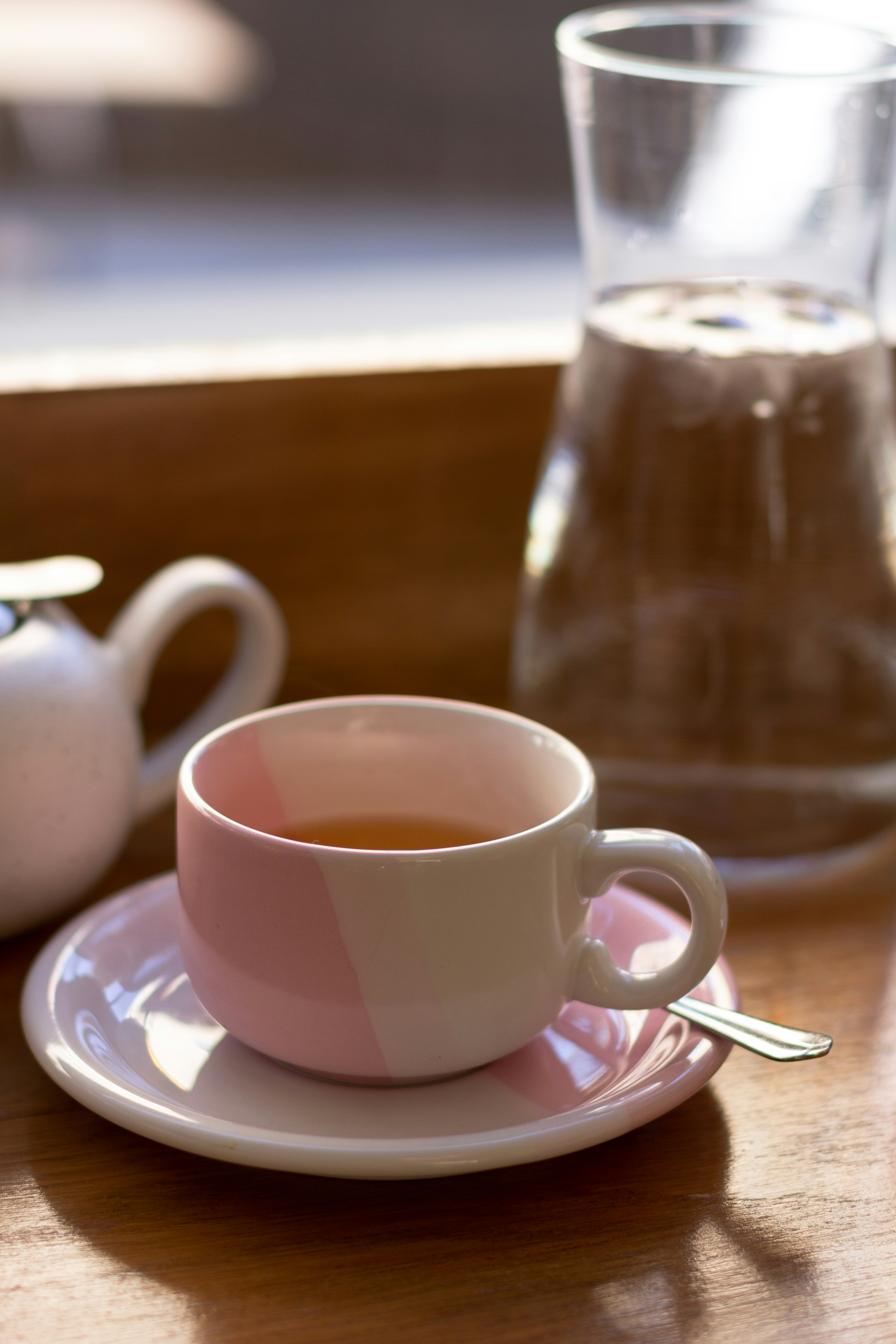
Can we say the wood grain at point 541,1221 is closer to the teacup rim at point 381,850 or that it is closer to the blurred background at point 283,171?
the teacup rim at point 381,850

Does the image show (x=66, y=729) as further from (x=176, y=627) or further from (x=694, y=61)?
(x=694, y=61)

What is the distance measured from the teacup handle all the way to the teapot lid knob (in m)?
0.17

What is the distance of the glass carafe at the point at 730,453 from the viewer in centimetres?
41

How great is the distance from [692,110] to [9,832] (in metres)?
0.28

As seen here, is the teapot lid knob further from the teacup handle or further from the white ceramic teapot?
the teacup handle

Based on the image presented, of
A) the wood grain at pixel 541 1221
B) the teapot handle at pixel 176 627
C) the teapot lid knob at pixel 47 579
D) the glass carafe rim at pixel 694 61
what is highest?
the glass carafe rim at pixel 694 61

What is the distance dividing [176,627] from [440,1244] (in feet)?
0.79

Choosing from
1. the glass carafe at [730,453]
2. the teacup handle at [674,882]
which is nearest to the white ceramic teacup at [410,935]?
the teacup handle at [674,882]

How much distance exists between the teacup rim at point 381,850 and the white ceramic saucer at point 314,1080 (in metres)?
0.05

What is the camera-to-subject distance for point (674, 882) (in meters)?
0.31

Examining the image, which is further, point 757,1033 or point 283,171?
point 283,171

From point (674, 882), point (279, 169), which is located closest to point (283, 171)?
point (279, 169)

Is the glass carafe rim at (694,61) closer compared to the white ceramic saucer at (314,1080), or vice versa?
the white ceramic saucer at (314,1080)

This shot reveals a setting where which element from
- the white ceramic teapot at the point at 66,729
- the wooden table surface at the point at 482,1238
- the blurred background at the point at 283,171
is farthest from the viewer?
the blurred background at the point at 283,171
